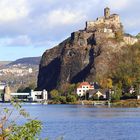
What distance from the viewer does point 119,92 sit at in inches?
6752

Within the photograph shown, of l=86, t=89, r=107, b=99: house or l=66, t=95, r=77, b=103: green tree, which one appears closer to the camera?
l=66, t=95, r=77, b=103: green tree

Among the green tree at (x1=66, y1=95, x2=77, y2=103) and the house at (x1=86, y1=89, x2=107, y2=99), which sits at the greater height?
the house at (x1=86, y1=89, x2=107, y2=99)

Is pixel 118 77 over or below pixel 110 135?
over

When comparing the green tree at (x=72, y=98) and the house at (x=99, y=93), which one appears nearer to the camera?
the green tree at (x=72, y=98)

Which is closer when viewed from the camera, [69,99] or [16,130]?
[16,130]

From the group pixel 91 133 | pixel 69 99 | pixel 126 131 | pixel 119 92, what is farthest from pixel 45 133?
pixel 69 99

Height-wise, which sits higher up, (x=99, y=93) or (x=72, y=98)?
(x=99, y=93)

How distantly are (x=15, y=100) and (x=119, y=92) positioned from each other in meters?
155

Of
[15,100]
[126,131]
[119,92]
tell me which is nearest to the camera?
[15,100]

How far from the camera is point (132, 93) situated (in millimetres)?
174375

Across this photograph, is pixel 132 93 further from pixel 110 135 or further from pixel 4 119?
pixel 4 119

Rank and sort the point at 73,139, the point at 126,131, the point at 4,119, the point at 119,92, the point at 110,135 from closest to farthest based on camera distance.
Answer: the point at 4,119 < the point at 73,139 < the point at 110,135 < the point at 126,131 < the point at 119,92

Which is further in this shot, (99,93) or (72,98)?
(99,93)

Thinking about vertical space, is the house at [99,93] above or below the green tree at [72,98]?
above
